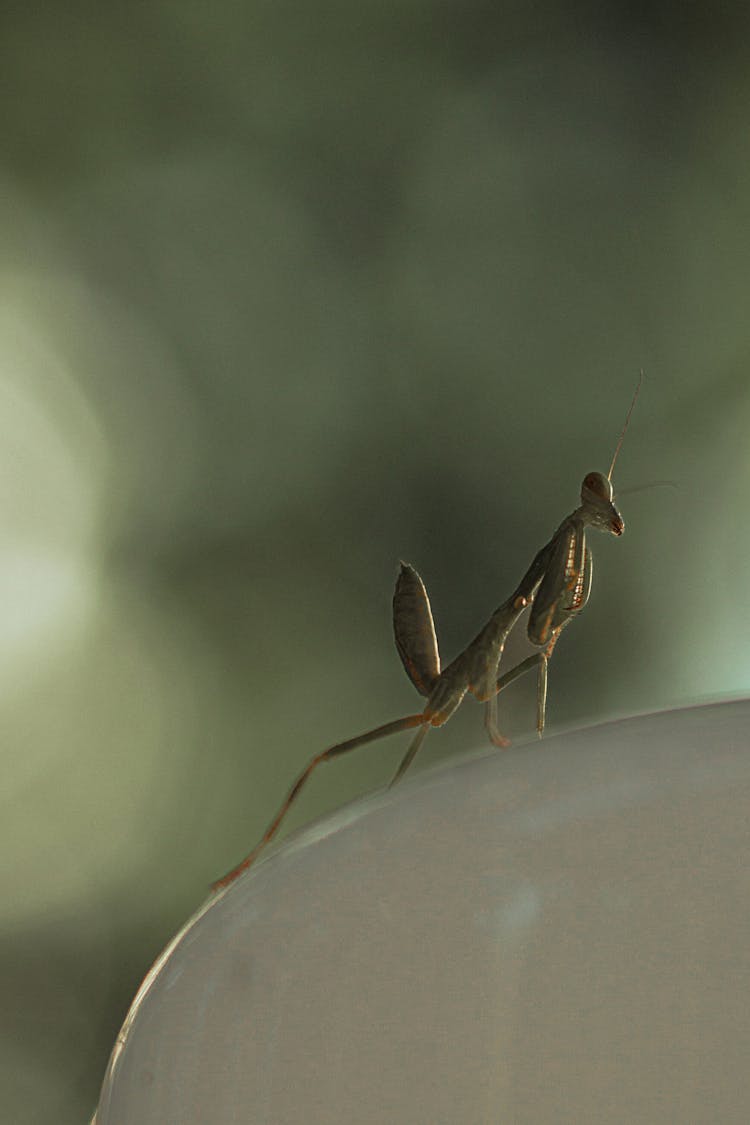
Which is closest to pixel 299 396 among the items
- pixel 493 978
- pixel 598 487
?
pixel 598 487

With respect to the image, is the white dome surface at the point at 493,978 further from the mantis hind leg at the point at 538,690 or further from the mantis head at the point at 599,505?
the mantis head at the point at 599,505

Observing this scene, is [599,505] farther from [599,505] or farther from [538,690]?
[538,690]

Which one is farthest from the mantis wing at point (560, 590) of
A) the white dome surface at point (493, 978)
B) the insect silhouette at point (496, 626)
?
the white dome surface at point (493, 978)

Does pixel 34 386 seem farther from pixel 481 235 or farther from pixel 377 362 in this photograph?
pixel 481 235

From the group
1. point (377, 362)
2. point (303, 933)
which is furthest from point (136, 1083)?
point (377, 362)

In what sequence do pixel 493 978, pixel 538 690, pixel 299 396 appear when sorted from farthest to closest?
pixel 299 396 < pixel 538 690 < pixel 493 978

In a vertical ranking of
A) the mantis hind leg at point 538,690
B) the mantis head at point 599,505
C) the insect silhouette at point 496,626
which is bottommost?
the mantis hind leg at point 538,690

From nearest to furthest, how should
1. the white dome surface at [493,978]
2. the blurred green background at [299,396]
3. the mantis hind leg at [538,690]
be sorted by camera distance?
the white dome surface at [493,978], the mantis hind leg at [538,690], the blurred green background at [299,396]
